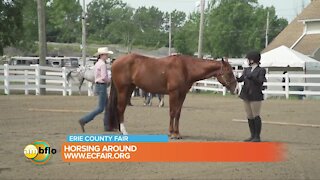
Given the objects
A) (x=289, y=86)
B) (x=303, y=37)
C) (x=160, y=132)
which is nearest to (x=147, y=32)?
(x=303, y=37)

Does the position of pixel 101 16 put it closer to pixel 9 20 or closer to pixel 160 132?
pixel 9 20

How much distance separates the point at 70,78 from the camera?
91.2ft

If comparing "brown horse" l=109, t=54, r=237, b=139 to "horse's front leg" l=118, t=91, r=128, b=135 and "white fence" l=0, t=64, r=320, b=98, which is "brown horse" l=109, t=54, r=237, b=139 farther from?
"white fence" l=0, t=64, r=320, b=98

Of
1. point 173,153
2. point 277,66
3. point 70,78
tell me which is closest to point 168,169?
point 173,153

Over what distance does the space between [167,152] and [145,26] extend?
351 feet

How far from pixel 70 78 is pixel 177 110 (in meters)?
17.8

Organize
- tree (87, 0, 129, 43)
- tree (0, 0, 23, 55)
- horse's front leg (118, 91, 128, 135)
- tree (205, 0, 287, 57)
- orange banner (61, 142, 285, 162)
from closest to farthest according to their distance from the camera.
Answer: orange banner (61, 142, 285, 162), horse's front leg (118, 91, 128, 135), tree (0, 0, 23, 55), tree (205, 0, 287, 57), tree (87, 0, 129, 43)

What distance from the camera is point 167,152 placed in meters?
7.89

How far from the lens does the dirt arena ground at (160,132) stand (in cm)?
718

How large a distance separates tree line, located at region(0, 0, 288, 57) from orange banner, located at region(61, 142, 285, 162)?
76.2 ft

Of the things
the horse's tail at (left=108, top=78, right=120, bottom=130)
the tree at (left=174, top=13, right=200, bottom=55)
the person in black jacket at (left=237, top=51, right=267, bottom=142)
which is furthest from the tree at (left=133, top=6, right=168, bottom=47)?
the person in black jacket at (left=237, top=51, right=267, bottom=142)

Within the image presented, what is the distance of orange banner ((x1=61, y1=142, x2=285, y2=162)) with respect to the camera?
7152mm

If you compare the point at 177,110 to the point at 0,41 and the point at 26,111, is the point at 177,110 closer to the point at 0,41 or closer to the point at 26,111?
the point at 26,111

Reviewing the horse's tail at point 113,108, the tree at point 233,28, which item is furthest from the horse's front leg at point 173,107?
the tree at point 233,28
